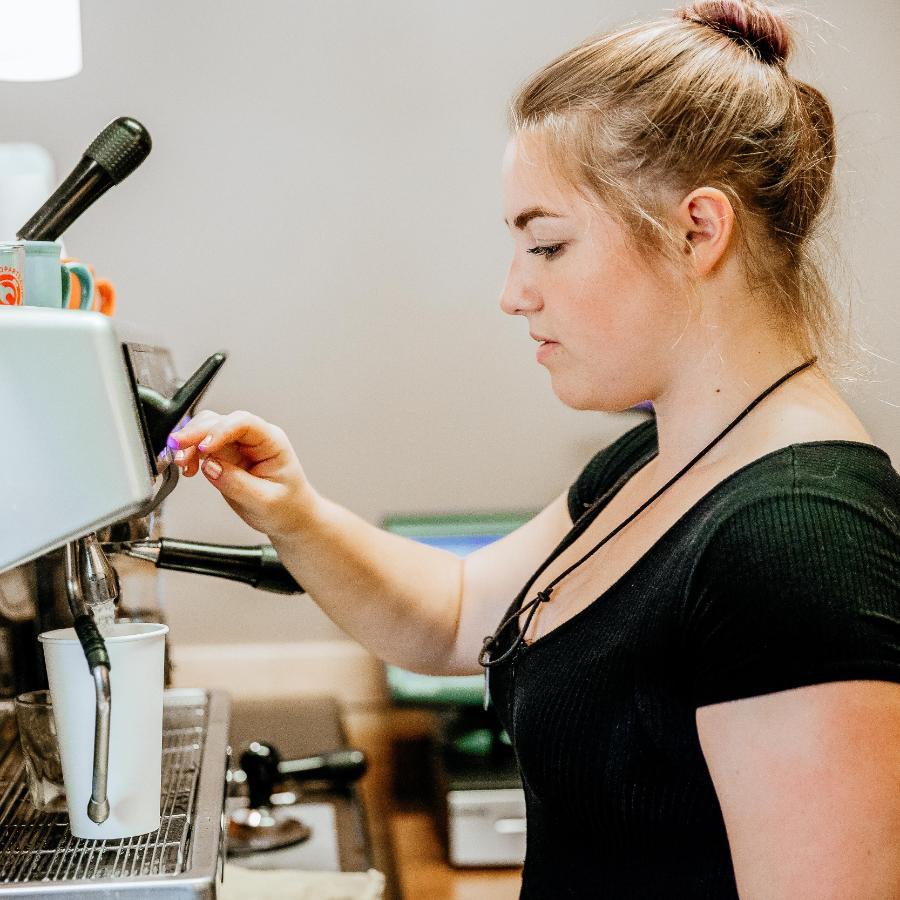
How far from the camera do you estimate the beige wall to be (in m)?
1.89

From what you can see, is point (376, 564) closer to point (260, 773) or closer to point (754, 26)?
point (260, 773)

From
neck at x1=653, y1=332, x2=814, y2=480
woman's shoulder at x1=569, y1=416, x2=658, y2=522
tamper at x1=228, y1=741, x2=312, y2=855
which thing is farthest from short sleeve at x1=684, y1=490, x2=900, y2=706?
tamper at x1=228, y1=741, x2=312, y2=855

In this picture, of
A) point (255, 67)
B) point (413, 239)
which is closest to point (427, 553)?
point (413, 239)

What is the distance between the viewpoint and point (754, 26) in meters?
0.87

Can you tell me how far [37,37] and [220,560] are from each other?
68cm

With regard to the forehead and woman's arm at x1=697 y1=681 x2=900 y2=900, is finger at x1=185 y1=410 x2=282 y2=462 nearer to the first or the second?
the forehead

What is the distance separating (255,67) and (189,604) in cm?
88

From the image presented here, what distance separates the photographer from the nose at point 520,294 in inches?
34.4

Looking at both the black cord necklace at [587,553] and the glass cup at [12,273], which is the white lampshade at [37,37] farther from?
the black cord necklace at [587,553]

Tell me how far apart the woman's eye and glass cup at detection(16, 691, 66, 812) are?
480 millimetres

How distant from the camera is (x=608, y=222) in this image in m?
0.83

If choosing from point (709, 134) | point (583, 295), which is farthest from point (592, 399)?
point (709, 134)

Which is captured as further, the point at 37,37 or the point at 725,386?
the point at 37,37

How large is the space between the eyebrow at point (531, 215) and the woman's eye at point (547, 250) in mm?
20
